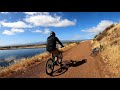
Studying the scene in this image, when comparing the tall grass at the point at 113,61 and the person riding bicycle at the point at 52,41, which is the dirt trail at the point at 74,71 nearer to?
the tall grass at the point at 113,61

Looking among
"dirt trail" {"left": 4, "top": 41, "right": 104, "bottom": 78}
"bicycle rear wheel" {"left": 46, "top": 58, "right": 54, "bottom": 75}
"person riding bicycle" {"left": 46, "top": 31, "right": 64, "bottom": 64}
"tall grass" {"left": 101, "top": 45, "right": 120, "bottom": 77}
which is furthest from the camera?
"tall grass" {"left": 101, "top": 45, "right": 120, "bottom": 77}

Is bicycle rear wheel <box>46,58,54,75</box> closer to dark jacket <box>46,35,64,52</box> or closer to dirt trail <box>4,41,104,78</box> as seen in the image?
dirt trail <box>4,41,104,78</box>

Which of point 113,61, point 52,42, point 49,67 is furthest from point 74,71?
point 113,61

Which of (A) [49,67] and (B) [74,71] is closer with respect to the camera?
(A) [49,67]

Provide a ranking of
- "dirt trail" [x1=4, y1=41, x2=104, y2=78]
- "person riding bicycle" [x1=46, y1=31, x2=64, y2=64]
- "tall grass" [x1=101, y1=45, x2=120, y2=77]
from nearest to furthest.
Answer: "person riding bicycle" [x1=46, y1=31, x2=64, y2=64] → "dirt trail" [x1=4, y1=41, x2=104, y2=78] → "tall grass" [x1=101, y1=45, x2=120, y2=77]

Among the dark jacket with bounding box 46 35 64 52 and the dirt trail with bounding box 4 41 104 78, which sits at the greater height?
the dark jacket with bounding box 46 35 64 52

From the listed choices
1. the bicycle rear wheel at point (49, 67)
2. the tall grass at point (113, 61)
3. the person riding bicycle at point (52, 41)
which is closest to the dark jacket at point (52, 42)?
the person riding bicycle at point (52, 41)

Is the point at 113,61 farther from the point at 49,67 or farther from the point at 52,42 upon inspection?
the point at 52,42

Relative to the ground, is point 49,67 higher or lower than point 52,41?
lower

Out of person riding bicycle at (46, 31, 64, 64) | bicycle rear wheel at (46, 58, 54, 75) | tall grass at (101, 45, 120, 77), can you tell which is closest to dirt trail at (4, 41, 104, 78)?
bicycle rear wheel at (46, 58, 54, 75)
